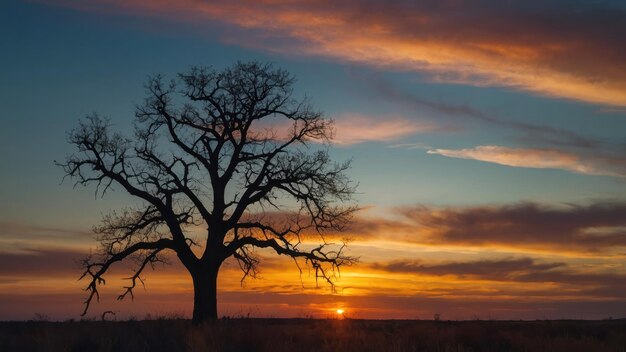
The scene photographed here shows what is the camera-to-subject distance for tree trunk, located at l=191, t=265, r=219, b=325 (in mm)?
32438

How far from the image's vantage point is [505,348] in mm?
20469

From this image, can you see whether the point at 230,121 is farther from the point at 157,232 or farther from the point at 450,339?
the point at 450,339

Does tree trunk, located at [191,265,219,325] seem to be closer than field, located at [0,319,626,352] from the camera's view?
No

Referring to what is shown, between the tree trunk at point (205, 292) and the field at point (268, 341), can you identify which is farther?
the tree trunk at point (205, 292)

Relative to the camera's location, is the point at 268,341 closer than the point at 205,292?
Yes

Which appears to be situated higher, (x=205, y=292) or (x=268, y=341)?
(x=205, y=292)

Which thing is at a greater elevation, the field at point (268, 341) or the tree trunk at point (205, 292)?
the tree trunk at point (205, 292)

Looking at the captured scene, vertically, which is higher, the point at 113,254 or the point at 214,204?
the point at 214,204

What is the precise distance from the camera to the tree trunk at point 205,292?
32.4 metres

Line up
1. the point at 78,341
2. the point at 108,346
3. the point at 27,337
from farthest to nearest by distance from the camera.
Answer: the point at 27,337 < the point at 78,341 < the point at 108,346

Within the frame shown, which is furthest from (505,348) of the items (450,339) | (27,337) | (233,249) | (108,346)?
(233,249)

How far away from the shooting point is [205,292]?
107 feet

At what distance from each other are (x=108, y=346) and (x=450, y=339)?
927 centimetres

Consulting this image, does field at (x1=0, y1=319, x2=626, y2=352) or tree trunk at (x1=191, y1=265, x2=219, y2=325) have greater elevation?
tree trunk at (x1=191, y1=265, x2=219, y2=325)
